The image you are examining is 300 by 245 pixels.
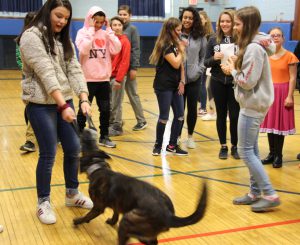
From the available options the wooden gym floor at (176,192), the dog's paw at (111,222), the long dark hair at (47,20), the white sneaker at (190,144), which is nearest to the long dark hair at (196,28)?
the white sneaker at (190,144)

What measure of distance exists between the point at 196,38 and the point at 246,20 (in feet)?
6.07

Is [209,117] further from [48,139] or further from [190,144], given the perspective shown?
[48,139]

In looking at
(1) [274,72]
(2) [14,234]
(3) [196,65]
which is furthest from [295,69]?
(2) [14,234]

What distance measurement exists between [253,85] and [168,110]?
1.71 meters

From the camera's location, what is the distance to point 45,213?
320 cm

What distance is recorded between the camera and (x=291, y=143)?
5.66m

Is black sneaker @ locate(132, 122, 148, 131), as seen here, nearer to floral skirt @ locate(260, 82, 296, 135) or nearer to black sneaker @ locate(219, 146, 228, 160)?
black sneaker @ locate(219, 146, 228, 160)

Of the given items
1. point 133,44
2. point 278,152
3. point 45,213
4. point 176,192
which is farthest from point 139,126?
point 45,213

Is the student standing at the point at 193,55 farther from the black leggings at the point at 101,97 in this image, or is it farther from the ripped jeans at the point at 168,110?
the black leggings at the point at 101,97

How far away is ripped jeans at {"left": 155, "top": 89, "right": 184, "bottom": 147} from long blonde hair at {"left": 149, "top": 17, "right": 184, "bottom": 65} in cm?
40

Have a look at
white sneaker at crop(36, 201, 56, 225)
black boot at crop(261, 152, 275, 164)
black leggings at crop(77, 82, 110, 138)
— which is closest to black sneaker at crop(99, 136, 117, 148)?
black leggings at crop(77, 82, 110, 138)

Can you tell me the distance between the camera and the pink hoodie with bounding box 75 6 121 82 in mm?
4926

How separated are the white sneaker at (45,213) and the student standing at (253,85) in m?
1.58

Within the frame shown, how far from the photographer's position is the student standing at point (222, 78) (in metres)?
4.64
